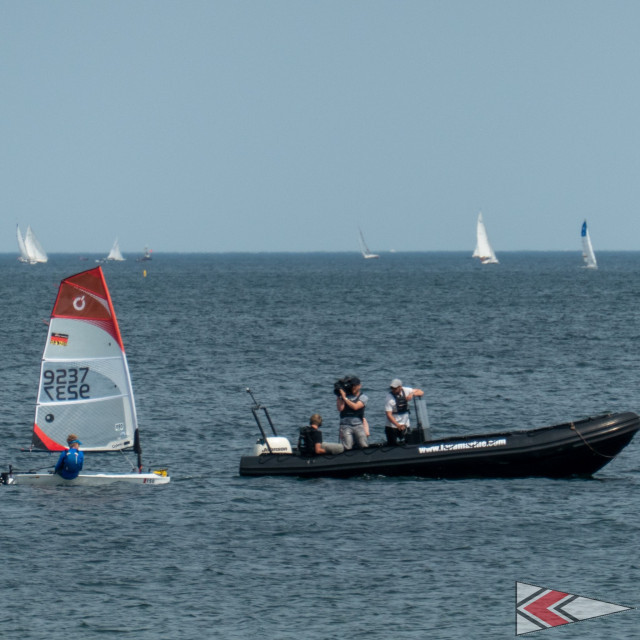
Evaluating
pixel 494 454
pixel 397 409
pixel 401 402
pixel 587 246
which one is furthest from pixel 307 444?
pixel 587 246

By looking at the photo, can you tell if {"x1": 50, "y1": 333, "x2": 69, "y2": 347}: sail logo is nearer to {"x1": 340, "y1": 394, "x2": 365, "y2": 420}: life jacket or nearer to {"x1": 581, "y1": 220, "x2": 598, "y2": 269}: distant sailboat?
{"x1": 340, "y1": 394, "x2": 365, "y2": 420}: life jacket

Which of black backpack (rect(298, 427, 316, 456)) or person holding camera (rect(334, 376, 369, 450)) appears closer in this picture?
person holding camera (rect(334, 376, 369, 450))

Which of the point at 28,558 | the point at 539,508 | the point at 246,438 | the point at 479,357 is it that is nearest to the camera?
the point at 28,558

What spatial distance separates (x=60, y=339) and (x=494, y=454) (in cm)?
1042

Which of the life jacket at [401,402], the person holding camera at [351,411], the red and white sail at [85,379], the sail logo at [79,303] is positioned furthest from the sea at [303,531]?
the sail logo at [79,303]

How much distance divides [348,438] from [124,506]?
5.56 meters

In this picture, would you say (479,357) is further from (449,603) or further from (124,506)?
(449,603)

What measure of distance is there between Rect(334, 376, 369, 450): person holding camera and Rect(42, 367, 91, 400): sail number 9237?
589 centimetres

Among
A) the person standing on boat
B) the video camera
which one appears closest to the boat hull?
the person standing on boat

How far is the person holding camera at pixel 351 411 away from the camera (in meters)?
26.6

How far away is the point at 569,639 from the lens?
17.5m

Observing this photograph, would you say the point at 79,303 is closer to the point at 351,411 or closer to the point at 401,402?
the point at 351,411

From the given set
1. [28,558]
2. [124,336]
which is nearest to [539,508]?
[28,558]

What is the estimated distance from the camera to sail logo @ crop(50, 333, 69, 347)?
26922 mm
